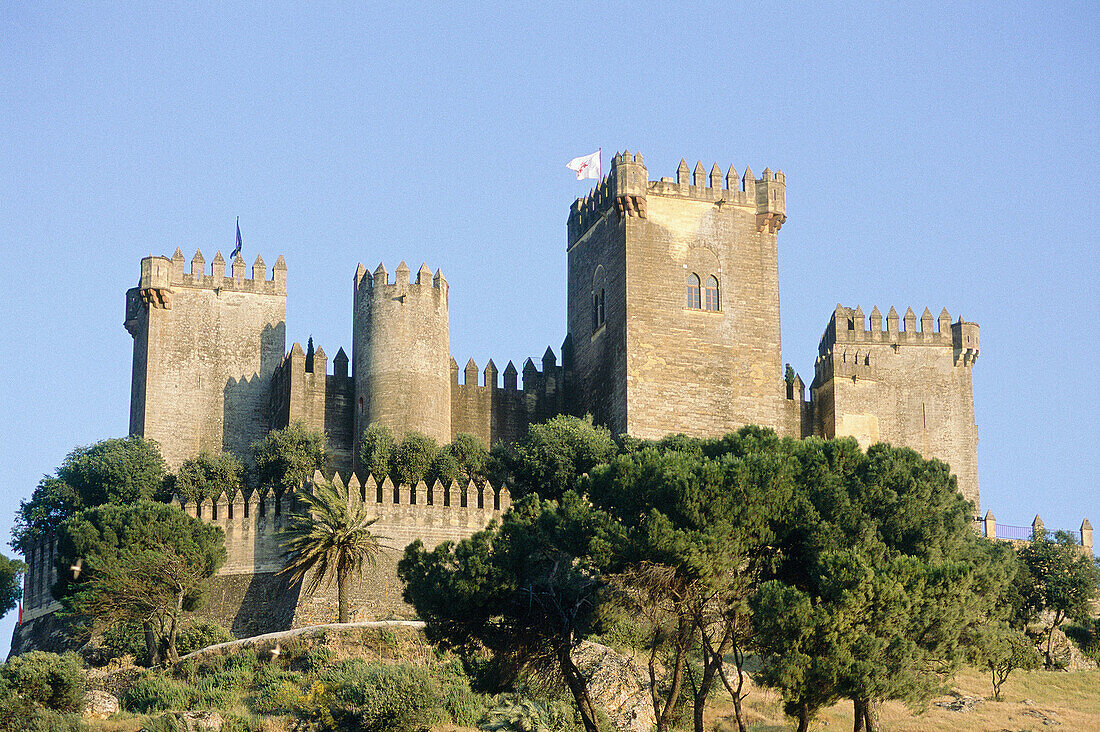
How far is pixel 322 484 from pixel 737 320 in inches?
629

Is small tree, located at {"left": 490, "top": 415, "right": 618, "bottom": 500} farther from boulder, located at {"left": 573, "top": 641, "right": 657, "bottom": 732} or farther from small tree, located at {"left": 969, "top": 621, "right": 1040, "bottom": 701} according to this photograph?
small tree, located at {"left": 969, "top": 621, "right": 1040, "bottom": 701}

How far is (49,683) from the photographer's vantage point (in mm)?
37281

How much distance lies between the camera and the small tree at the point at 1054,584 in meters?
50.4

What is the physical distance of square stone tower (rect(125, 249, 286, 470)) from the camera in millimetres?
54938

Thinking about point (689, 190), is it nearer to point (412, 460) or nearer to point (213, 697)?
point (412, 460)

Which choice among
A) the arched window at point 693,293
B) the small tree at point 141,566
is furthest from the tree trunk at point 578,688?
the arched window at point 693,293

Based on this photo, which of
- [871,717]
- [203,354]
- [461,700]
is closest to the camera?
[871,717]

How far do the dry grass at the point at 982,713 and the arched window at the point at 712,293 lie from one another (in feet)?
48.7

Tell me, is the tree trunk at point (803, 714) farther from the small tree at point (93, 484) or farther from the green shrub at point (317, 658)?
the small tree at point (93, 484)

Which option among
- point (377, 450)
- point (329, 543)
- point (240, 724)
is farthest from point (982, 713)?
point (377, 450)

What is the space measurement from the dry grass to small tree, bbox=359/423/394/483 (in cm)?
1364

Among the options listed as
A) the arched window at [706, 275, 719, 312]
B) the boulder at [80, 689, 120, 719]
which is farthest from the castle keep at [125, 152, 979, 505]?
the boulder at [80, 689, 120, 719]

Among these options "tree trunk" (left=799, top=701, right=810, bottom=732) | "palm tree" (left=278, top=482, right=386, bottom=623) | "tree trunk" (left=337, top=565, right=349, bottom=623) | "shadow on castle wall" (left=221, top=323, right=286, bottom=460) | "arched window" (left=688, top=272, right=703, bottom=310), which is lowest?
"tree trunk" (left=799, top=701, right=810, bottom=732)

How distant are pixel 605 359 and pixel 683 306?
3240 mm
